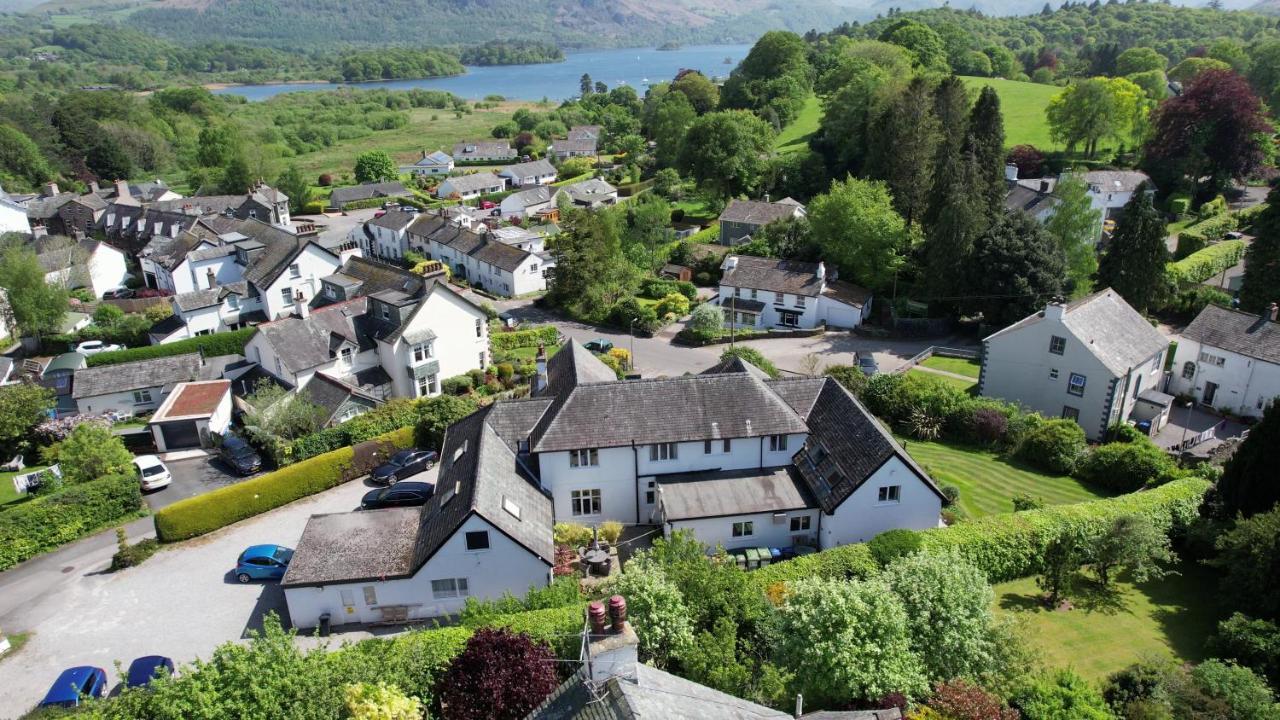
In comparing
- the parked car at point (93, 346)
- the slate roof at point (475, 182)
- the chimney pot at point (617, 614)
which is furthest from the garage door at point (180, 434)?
the slate roof at point (475, 182)

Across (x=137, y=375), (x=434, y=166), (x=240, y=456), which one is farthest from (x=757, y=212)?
(x=434, y=166)

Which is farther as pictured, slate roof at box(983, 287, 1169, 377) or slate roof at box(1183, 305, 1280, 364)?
slate roof at box(1183, 305, 1280, 364)

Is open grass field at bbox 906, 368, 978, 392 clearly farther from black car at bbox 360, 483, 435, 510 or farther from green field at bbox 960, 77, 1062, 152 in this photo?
green field at bbox 960, 77, 1062, 152

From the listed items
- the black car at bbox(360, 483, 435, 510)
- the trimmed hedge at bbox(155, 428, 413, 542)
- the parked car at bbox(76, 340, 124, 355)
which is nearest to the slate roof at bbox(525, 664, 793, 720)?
the black car at bbox(360, 483, 435, 510)

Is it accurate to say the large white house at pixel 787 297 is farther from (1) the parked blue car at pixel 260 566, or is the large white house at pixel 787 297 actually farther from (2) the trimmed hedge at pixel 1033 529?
(1) the parked blue car at pixel 260 566

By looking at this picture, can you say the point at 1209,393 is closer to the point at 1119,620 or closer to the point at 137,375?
the point at 1119,620

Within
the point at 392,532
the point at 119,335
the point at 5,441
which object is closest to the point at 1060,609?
the point at 392,532

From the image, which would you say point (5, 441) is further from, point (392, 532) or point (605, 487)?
point (605, 487)
